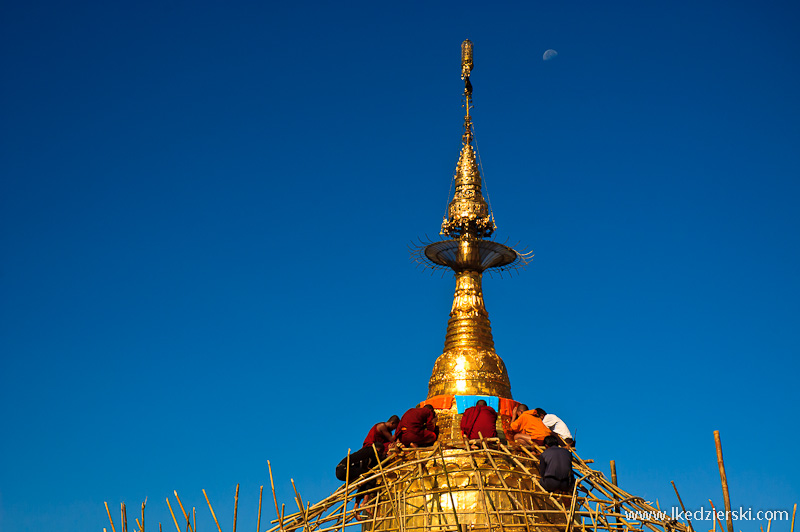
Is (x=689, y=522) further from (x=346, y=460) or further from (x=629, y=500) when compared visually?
(x=346, y=460)

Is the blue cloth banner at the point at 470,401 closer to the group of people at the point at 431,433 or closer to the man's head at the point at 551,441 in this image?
the group of people at the point at 431,433

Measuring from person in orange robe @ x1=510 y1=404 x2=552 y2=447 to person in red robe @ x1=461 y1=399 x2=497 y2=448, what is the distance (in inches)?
16.1

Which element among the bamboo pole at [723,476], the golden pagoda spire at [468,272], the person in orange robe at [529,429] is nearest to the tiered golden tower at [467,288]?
the golden pagoda spire at [468,272]

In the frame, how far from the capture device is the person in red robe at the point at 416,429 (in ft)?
55.8

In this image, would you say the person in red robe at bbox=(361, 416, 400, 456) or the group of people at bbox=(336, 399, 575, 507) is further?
the person in red robe at bbox=(361, 416, 400, 456)

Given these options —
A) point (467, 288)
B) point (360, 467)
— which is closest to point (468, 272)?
point (467, 288)

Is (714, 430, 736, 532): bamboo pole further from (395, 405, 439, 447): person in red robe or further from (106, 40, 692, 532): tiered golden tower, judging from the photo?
(395, 405, 439, 447): person in red robe

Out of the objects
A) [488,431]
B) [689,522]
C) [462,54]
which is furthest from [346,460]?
[462,54]

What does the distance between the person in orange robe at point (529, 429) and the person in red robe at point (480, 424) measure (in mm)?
408

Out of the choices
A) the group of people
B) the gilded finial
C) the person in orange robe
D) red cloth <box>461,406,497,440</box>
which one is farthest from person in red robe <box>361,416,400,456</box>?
the gilded finial

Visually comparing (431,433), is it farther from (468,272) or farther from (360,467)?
(468,272)

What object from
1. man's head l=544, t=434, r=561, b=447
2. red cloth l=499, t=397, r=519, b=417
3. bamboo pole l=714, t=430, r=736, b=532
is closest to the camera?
bamboo pole l=714, t=430, r=736, b=532

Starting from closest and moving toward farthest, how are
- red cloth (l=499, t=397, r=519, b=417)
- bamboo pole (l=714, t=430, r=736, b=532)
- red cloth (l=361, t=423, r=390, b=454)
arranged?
bamboo pole (l=714, t=430, r=736, b=532)
red cloth (l=361, t=423, r=390, b=454)
red cloth (l=499, t=397, r=519, b=417)

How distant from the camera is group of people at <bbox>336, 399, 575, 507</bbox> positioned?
16234 mm
